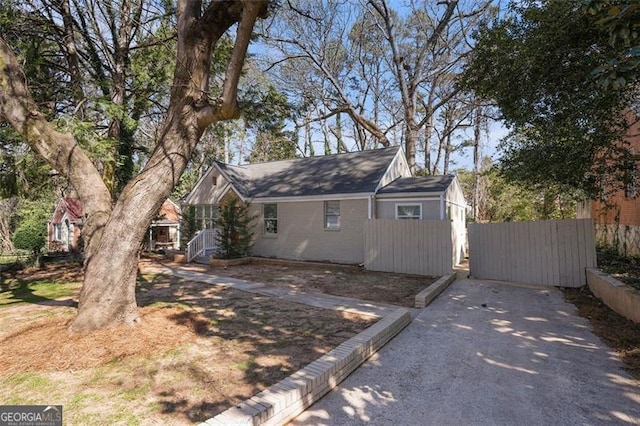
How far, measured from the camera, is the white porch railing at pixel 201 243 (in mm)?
14748

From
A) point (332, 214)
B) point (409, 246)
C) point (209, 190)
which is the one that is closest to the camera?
point (409, 246)

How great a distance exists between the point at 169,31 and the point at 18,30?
4.21 meters

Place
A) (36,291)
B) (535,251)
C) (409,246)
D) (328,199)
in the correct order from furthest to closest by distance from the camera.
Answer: (328,199)
(409,246)
(535,251)
(36,291)

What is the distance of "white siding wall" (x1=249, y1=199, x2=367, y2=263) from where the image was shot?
12.9 m

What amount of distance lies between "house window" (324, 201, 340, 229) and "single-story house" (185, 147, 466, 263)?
41mm

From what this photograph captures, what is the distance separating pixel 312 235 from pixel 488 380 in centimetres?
1031

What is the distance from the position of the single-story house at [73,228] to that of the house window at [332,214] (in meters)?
14.4

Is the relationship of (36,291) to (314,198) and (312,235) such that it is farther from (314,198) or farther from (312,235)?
(314,198)

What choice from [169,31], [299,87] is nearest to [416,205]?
[169,31]

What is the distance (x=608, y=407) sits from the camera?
3.33m

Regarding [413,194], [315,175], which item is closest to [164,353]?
[413,194]

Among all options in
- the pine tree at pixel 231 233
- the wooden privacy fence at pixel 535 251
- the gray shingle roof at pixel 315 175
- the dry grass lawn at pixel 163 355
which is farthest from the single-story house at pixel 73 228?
the wooden privacy fence at pixel 535 251

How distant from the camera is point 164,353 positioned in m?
4.39

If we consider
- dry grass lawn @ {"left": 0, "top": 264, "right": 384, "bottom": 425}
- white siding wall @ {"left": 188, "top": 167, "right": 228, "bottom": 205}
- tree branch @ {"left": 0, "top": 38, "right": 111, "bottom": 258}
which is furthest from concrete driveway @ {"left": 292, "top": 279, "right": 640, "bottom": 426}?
white siding wall @ {"left": 188, "top": 167, "right": 228, "bottom": 205}
